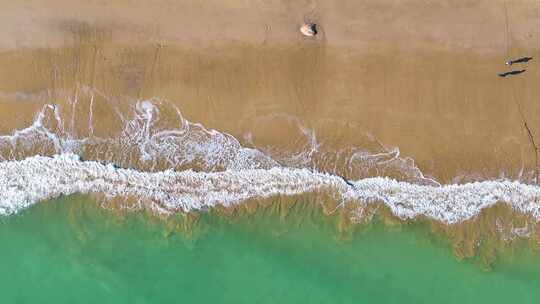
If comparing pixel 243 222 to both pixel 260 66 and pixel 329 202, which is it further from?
pixel 260 66

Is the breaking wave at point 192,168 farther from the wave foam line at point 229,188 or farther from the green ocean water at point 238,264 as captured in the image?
the green ocean water at point 238,264

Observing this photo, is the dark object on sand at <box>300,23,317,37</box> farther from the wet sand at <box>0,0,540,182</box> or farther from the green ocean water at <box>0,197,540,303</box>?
the green ocean water at <box>0,197,540,303</box>

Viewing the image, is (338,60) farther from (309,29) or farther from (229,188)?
(229,188)

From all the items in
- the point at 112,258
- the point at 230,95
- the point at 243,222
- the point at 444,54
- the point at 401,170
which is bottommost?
the point at 112,258

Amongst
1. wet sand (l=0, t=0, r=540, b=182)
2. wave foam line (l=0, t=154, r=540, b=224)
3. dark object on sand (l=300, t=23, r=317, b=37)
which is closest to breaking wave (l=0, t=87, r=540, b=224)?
wave foam line (l=0, t=154, r=540, b=224)

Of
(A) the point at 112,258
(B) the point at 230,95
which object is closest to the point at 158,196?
(A) the point at 112,258

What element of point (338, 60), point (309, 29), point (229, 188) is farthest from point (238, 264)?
point (309, 29)
